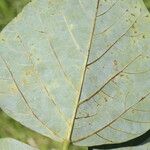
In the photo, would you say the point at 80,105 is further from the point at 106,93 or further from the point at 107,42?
the point at 107,42

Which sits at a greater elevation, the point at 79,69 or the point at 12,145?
the point at 79,69

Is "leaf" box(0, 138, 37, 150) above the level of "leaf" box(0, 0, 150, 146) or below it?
below

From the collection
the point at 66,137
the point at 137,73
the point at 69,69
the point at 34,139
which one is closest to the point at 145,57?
the point at 137,73

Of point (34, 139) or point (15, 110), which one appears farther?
point (34, 139)

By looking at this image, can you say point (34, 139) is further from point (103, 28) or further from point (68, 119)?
point (103, 28)

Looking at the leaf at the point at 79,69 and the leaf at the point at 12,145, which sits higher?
the leaf at the point at 79,69

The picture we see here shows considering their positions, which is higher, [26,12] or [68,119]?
[26,12]

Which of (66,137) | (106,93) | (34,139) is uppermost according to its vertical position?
(106,93)
